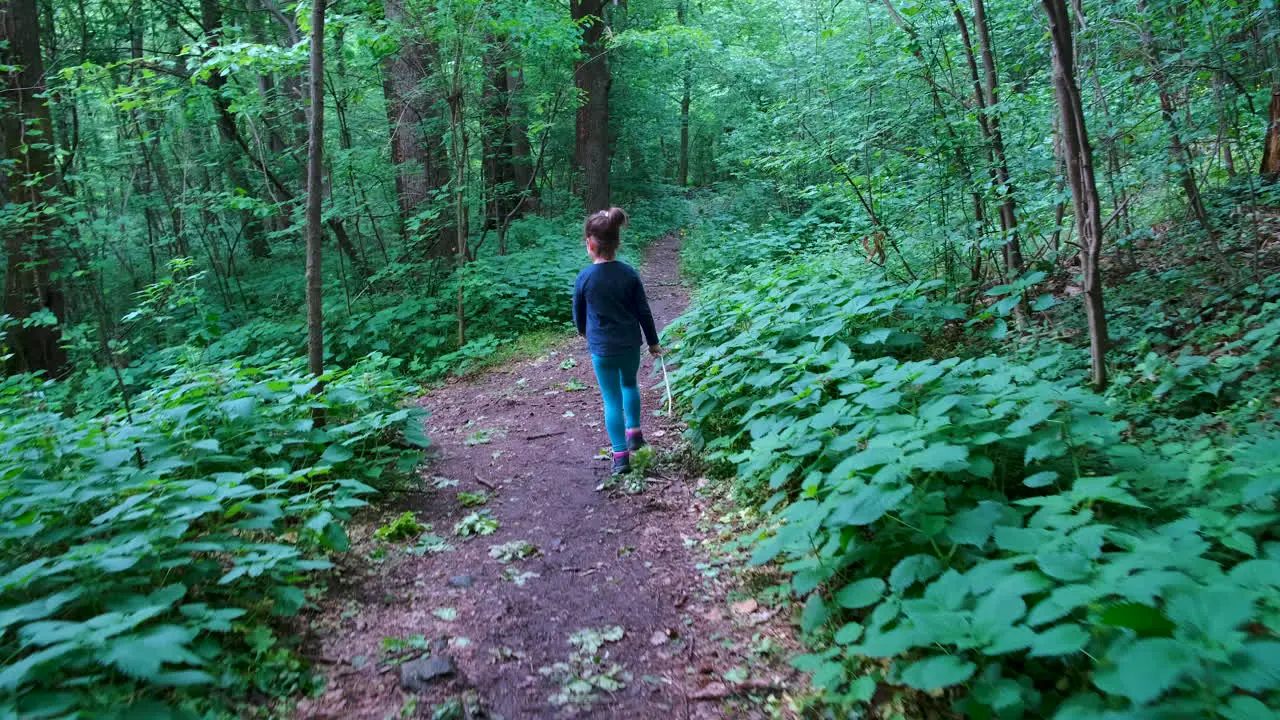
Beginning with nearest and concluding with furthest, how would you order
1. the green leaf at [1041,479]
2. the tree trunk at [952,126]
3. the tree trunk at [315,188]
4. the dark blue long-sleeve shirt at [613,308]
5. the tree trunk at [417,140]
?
the green leaf at [1041,479] → the dark blue long-sleeve shirt at [613,308] → the tree trunk at [315,188] → the tree trunk at [952,126] → the tree trunk at [417,140]

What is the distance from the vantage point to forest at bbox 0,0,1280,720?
2.13 meters

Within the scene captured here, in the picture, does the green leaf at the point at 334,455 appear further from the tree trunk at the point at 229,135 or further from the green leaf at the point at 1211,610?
the tree trunk at the point at 229,135

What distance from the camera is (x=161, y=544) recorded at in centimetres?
272

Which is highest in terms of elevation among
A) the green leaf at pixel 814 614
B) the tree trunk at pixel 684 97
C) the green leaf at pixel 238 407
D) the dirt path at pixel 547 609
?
the tree trunk at pixel 684 97

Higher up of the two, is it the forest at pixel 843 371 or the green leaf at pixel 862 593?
the forest at pixel 843 371

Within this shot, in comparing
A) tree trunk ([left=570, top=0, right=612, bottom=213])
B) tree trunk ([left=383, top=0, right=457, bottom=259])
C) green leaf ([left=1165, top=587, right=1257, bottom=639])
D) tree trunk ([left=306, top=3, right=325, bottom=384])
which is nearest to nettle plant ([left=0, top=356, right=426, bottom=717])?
tree trunk ([left=306, top=3, right=325, bottom=384])

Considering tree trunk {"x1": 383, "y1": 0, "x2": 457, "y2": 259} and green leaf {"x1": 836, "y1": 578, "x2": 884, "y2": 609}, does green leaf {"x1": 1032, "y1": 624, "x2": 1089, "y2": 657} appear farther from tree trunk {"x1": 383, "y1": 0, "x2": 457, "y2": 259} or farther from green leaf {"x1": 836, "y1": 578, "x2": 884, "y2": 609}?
tree trunk {"x1": 383, "y1": 0, "x2": 457, "y2": 259}

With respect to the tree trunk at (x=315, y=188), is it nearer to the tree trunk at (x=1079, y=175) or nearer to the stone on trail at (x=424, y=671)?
the stone on trail at (x=424, y=671)

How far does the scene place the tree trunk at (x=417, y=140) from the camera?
396 inches

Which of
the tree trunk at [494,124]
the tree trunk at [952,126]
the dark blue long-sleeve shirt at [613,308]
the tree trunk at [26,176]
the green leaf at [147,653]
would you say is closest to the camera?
the green leaf at [147,653]

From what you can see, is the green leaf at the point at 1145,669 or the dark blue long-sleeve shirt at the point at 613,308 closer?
the green leaf at the point at 1145,669

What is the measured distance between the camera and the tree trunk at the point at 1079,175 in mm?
4109

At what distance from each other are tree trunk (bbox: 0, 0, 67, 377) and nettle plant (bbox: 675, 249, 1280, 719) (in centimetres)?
1050

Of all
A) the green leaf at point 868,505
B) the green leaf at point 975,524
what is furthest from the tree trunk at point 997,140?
the green leaf at point 868,505
